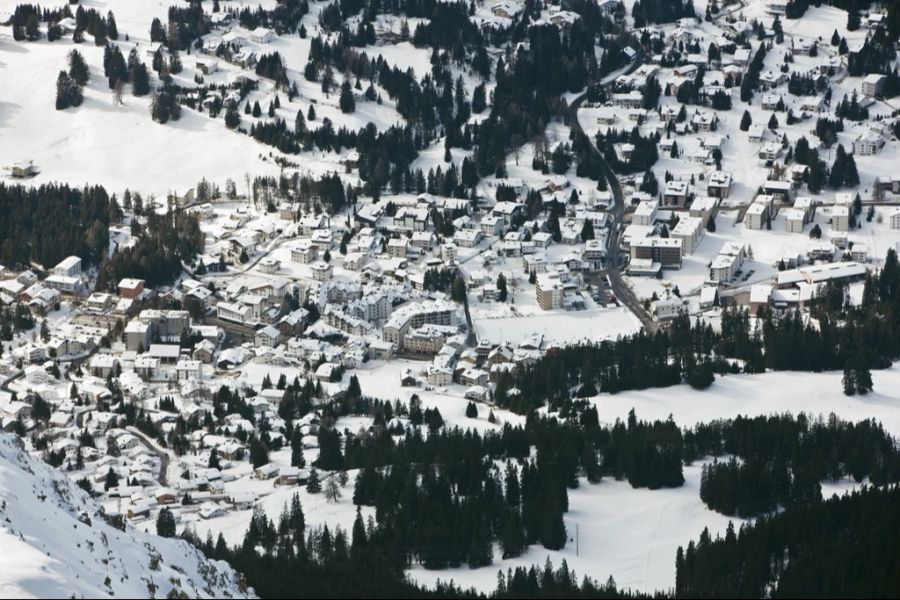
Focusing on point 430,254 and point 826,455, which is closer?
point 826,455

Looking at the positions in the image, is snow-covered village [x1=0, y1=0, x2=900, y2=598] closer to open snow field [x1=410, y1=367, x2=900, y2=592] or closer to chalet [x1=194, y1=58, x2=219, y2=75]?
open snow field [x1=410, y1=367, x2=900, y2=592]

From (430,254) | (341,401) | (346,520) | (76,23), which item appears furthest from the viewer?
(76,23)

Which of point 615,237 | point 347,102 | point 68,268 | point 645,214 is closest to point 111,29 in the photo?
point 347,102

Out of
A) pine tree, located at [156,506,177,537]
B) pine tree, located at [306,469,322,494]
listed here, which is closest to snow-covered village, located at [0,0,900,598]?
pine tree, located at [156,506,177,537]

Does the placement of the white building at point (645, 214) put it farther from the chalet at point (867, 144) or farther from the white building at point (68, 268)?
the white building at point (68, 268)

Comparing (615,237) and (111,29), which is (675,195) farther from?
(111,29)

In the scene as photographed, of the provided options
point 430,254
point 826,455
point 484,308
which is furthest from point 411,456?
point 430,254

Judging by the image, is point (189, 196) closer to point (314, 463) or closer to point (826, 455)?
point (314, 463)
